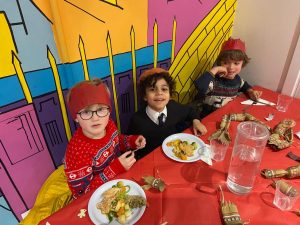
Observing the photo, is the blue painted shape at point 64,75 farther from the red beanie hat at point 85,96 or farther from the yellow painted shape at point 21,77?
the red beanie hat at point 85,96

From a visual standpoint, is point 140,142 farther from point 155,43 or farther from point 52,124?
point 155,43

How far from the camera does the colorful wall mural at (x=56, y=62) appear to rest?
3.81 feet

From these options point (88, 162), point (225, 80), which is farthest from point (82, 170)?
point (225, 80)

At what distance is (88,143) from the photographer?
1.21 m

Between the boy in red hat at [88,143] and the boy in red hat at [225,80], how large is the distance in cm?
86

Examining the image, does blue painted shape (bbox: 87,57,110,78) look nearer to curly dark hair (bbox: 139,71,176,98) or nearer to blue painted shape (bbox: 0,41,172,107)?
blue painted shape (bbox: 0,41,172,107)

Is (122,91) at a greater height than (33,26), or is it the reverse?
(33,26)

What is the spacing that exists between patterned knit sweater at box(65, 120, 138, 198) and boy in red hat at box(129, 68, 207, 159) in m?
0.30

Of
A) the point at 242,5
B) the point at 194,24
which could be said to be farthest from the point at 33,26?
the point at 242,5

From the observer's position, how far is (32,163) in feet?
4.64

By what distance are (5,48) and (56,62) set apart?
0.24 metres

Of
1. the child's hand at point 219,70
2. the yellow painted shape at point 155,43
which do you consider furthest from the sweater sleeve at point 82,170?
the child's hand at point 219,70

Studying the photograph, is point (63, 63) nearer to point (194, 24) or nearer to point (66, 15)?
point (66, 15)

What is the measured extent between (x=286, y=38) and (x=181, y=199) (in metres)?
1.61
